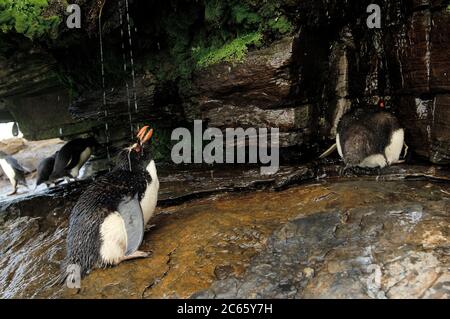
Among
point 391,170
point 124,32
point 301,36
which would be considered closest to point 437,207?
point 391,170

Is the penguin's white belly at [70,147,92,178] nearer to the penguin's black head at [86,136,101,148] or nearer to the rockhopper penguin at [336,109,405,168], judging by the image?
the penguin's black head at [86,136,101,148]

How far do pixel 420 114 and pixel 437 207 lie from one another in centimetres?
208

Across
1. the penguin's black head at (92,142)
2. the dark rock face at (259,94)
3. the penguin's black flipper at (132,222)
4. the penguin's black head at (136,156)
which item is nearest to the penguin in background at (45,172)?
the penguin's black head at (92,142)

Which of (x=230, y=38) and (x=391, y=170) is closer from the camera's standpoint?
(x=391, y=170)

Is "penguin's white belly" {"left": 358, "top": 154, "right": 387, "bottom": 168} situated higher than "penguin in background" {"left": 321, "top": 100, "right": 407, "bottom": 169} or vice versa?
"penguin in background" {"left": 321, "top": 100, "right": 407, "bottom": 169}

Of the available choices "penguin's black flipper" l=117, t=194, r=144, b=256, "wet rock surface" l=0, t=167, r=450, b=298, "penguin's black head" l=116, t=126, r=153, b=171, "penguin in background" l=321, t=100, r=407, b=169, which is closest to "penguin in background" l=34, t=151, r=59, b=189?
"wet rock surface" l=0, t=167, r=450, b=298

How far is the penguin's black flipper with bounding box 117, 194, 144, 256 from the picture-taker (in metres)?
3.67

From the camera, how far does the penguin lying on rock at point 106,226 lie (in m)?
3.67

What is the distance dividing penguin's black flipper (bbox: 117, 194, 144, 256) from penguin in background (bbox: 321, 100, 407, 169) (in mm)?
2882

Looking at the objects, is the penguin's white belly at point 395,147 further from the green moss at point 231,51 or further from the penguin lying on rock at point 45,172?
the penguin lying on rock at point 45,172

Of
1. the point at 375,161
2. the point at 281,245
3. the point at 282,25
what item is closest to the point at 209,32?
the point at 282,25
